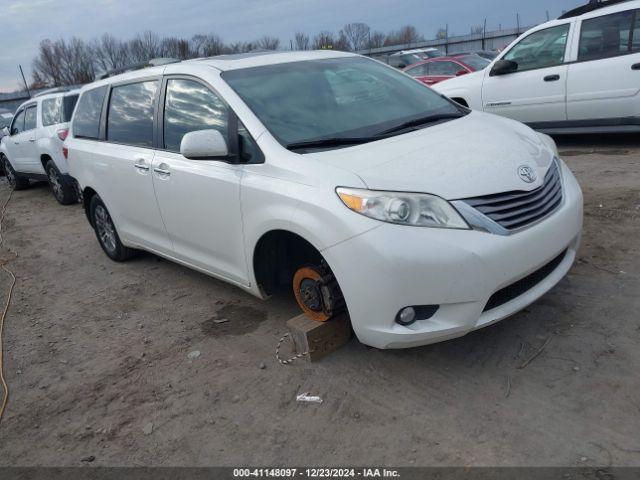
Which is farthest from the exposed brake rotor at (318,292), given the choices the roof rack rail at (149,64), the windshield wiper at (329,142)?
the roof rack rail at (149,64)

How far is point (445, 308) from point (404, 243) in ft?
1.30

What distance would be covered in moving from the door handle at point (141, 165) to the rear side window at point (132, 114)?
0.14 metres

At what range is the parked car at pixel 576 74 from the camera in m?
7.01

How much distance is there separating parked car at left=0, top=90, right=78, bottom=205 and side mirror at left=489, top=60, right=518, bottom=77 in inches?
257

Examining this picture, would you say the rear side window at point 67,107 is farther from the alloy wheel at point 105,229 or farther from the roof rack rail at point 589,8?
the roof rack rail at point 589,8

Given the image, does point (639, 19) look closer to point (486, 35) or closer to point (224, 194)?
point (224, 194)

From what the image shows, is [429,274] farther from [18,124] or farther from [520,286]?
[18,124]

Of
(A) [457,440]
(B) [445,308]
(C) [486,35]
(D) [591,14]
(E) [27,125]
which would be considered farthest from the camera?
(C) [486,35]

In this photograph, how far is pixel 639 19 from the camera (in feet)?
22.6

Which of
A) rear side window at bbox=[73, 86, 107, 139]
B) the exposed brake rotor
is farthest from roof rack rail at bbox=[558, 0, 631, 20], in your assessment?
the exposed brake rotor

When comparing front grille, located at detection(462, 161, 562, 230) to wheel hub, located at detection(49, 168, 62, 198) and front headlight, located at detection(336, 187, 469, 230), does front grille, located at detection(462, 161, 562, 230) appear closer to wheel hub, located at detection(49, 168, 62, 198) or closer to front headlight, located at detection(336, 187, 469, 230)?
front headlight, located at detection(336, 187, 469, 230)

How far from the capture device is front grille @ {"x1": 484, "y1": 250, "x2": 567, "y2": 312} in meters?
2.89

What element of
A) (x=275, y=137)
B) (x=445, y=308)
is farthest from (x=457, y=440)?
(x=275, y=137)

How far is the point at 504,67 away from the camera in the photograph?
8.05m
